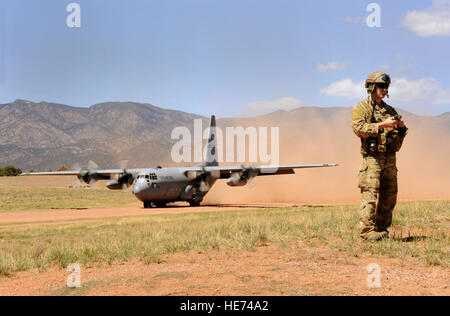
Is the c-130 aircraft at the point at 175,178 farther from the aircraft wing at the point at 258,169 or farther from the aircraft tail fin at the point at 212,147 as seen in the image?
the aircraft tail fin at the point at 212,147

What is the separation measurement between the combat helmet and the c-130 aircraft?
26379mm

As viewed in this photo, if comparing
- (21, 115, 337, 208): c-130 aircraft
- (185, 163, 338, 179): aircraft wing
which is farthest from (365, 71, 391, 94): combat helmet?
(185, 163, 338, 179): aircraft wing

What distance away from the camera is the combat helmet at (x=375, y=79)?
979 centimetres

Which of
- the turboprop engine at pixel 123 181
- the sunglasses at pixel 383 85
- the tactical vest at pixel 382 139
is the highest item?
the sunglasses at pixel 383 85

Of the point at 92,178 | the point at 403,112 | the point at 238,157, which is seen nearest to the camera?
the point at 92,178

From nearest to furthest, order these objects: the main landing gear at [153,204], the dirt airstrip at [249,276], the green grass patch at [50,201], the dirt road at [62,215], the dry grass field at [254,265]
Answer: the dirt airstrip at [249,276] < the dry grass field at [254,265] < the dirt road at [62,215] < the main landing gear at [153,204] < the green grass patch at [50,201]

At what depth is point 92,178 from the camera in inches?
1687

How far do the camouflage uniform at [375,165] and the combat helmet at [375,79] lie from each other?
0.29m

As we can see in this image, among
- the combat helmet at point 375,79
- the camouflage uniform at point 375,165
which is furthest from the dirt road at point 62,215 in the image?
the combat helmet at point 375,79

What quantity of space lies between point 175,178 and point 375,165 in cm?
3090

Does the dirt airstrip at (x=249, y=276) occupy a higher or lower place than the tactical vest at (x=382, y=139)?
lower
